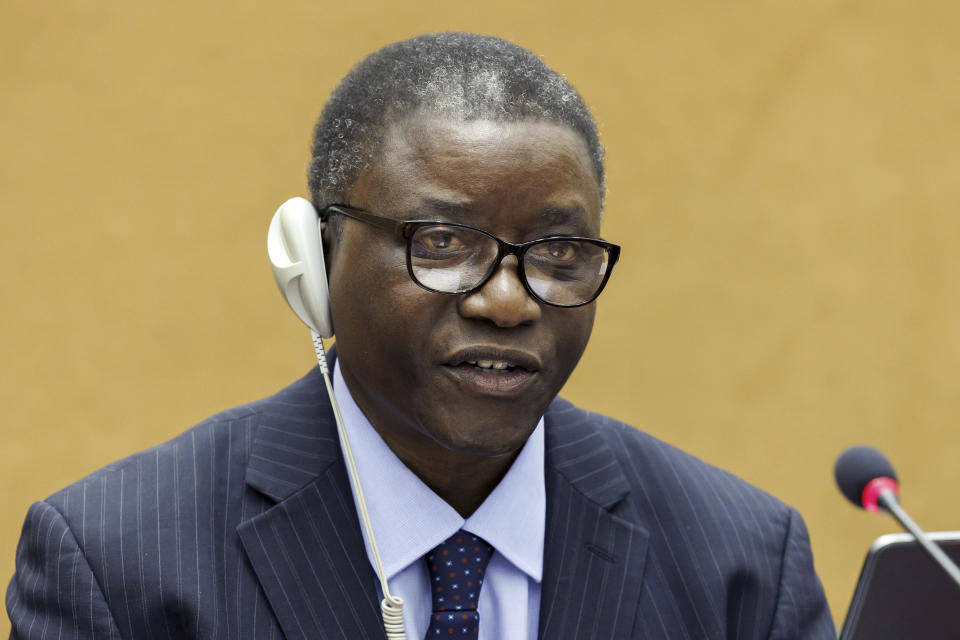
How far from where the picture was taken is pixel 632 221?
3330 millimetres

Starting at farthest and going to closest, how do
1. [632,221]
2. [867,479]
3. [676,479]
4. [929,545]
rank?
[632,221], [676,479], [867,479], [929,545]

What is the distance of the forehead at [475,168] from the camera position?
146cm

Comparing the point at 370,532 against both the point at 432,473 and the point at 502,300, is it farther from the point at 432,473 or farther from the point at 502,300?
the point at 502,300

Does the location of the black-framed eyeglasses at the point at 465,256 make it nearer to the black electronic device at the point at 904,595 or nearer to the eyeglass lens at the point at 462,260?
the eyeglass lens at the point at 462,260

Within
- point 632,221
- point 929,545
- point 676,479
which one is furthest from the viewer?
point 632,221

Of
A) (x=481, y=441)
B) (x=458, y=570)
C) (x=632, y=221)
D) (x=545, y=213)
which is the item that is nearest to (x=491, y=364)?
(x=481, y=441)

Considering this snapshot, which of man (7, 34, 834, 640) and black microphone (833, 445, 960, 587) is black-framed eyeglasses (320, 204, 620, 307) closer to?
man (7, 34, 834, 640)

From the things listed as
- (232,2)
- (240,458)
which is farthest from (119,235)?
(240,458)

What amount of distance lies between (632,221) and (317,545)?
1.96 metres

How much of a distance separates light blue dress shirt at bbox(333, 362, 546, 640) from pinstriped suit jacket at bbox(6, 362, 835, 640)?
31 millimetres

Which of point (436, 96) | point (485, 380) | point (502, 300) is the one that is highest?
point (436, 96)

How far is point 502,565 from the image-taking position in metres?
1.65

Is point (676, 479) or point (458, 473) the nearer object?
point (458, 473)

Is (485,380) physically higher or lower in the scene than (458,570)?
higher
